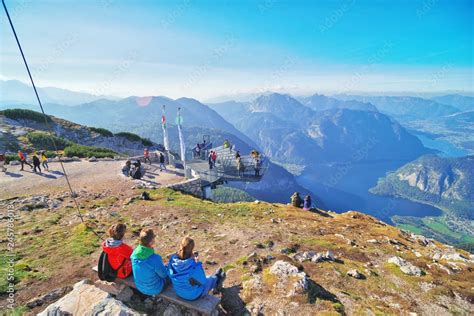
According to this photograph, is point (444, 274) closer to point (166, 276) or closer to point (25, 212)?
point (166, 276)

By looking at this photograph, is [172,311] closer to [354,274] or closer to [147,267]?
[147,267]

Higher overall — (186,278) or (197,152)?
(186,278)

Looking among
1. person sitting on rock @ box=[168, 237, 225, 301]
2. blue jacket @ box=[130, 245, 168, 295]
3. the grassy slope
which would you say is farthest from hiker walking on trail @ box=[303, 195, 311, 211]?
blue jacket @ box=[130, 245, 168, 295]

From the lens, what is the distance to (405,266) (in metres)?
11.8

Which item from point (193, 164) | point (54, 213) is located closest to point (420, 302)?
point (54, 213)

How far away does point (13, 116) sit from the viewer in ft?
194

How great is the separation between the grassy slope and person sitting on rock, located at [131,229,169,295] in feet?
12.2

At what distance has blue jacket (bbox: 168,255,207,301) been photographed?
7.04 meters

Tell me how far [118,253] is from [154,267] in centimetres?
129

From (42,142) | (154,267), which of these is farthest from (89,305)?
(42,142)

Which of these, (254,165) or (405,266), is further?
(254,165)

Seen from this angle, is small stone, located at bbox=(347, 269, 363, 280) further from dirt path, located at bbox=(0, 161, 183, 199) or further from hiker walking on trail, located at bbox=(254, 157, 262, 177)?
dirt path, located at bbox=(0, 161, 183, 199)

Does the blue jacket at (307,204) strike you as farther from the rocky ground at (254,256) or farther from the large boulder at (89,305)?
the large boulder at (89,305)

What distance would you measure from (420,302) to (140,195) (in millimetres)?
19553
